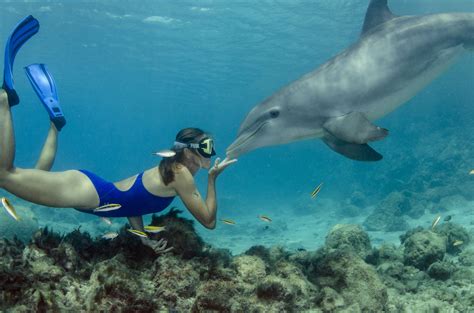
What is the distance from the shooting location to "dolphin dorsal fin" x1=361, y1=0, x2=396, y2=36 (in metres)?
6.16

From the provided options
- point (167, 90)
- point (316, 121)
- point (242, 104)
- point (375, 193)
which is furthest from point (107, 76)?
point (316, 121)

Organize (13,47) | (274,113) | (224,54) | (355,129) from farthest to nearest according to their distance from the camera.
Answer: (224,54) < (274,113) < (355,129) < (13,47)

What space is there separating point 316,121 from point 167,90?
47.6m

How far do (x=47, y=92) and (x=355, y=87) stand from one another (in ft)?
15.2

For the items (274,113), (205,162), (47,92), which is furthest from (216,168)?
(47,92)

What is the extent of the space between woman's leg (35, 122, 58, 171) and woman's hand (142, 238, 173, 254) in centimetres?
240

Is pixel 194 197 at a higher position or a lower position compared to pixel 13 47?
lower

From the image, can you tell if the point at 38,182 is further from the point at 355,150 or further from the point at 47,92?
the point at 355,150

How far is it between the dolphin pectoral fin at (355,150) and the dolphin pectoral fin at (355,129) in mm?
88

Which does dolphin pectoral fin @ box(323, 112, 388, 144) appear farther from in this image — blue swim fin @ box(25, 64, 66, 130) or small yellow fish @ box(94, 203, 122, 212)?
blue swim fin @ box(25, 64, 66, 130)

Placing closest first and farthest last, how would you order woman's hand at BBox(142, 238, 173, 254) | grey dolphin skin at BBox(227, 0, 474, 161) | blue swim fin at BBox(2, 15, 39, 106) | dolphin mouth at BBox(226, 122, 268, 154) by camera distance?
woman's hand at BBox(142, 238, 173, 254)
blue swim fin at BBox(2, 15, 39, 106)
dolphin mouth at BBox(226, 122, 268, 154)
grey dolphin skin at BBox(227, 0, 474, 161)

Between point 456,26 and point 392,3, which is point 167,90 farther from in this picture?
point 456,26

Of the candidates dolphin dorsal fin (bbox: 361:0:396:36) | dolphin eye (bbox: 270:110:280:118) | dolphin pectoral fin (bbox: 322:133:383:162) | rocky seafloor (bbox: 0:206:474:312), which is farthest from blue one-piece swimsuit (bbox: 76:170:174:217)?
dolphin dorsal fin (bbox: 361:0:396:36)

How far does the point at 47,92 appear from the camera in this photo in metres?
5.72
